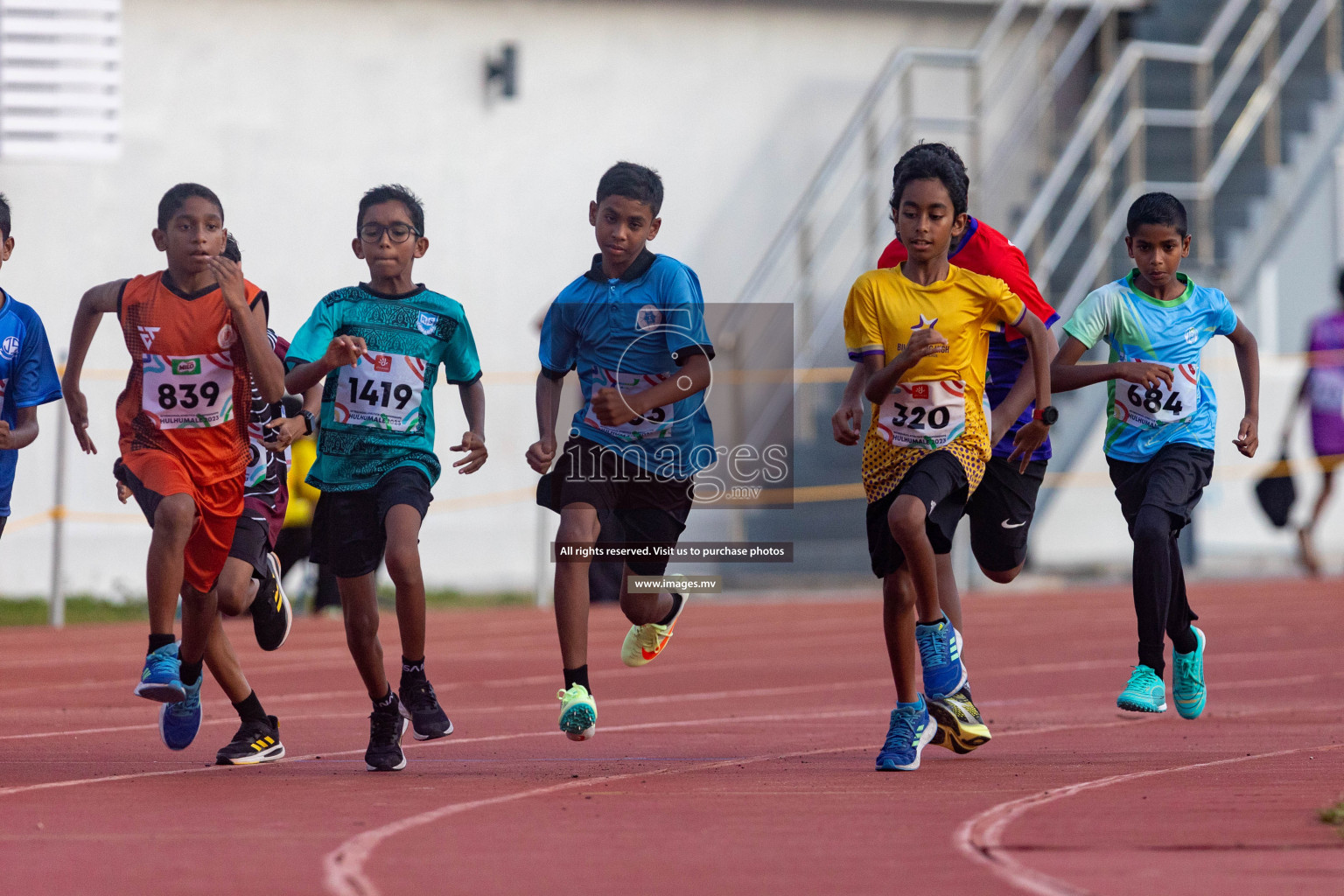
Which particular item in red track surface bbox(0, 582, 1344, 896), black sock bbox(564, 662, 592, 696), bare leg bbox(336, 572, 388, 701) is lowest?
red track surface bbox(0, 582, 1344, 896)

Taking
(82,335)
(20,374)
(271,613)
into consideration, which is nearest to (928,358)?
(271,613)

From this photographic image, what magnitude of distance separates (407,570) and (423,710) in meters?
0.52

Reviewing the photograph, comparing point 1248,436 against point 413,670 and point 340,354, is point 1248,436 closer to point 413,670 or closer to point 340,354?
point 413,670

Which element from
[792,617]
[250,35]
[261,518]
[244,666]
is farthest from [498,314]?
[261,518]

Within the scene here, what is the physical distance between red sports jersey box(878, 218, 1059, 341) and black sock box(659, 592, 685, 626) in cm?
168

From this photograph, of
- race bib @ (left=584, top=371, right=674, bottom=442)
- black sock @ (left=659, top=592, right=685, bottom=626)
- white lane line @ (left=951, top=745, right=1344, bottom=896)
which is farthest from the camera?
black sock @ (left=659, top=592, right=685, bottom=626)

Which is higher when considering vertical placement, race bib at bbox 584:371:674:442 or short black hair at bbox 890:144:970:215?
short black hair at bbox 890:144:970:215

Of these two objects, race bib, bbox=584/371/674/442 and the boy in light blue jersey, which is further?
the boy in light blue jersey

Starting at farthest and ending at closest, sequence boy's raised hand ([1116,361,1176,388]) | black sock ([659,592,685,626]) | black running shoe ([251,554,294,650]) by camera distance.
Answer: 1. black sock ([659,592,685,626])
2. black running shoe ([251,554,294,650])
3. boy's raised hand ([1116,361,1176,388])

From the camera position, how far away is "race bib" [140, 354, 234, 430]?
250 inches

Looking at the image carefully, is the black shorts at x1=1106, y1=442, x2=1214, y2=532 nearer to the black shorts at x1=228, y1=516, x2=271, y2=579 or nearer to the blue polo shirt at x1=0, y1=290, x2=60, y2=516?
the black shorts at x1=228, y1=516, x2=271, y2=579

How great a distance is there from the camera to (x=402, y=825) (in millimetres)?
4980

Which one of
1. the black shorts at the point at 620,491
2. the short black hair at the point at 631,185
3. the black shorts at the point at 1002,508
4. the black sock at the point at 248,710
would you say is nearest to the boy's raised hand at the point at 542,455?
the black shorts at the point at 620,491

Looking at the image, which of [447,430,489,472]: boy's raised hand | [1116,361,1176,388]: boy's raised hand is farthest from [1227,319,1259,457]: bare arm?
[447,430,489,472]: boy's raised hand
